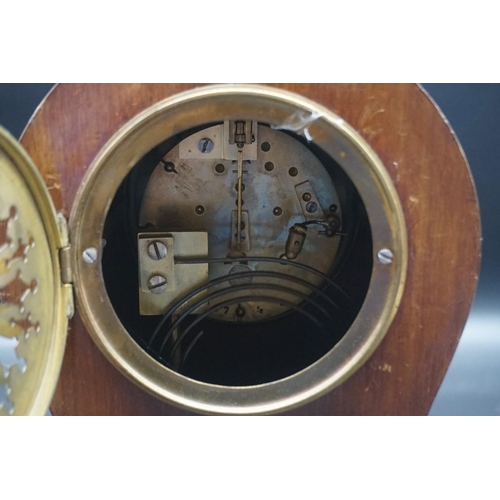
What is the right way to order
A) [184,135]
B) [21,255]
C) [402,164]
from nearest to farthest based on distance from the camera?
1. [21,255]
2. [402,164]
3. [184,135]

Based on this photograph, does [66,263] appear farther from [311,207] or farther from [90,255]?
[311,207]

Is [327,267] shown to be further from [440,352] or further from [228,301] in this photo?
[440,352]

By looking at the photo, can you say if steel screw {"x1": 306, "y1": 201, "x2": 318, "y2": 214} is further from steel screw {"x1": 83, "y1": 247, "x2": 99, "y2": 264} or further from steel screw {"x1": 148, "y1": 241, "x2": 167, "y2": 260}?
steel screw {"x1": 83, "y1": 247, "x2": 99, "y2": 264}

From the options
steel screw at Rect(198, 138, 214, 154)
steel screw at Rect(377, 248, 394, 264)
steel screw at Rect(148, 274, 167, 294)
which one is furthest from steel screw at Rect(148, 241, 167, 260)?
steel screw at Rect(377, 248, 394, 264)

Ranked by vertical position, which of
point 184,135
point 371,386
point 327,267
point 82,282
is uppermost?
point 184,135

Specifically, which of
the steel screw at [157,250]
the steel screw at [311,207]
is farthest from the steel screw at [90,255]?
the steel screw at [311,207]

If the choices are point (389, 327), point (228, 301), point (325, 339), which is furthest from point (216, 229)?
point (389, 327)
